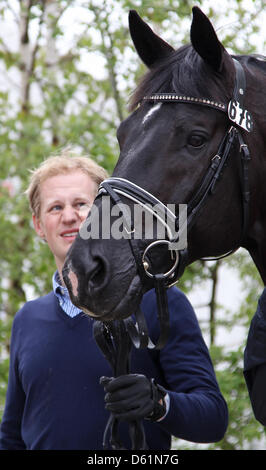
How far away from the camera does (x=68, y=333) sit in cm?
275

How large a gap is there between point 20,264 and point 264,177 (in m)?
4.66

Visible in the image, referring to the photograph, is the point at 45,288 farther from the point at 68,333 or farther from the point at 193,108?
the point at 193,108

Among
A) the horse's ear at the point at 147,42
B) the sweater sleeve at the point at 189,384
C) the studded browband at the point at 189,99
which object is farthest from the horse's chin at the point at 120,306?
the horse's ear at the point at 147,42

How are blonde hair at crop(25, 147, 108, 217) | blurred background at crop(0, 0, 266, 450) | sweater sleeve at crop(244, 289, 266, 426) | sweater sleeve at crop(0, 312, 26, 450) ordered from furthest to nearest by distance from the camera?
blurred background at crop(0, 0, 266, 450) < blonde hair at crop(25, 147, 108, 217) < sweater sleeve at crop(0, 312, 26, 450) < sweater sleeve at crop(244, 289, 266, 426)

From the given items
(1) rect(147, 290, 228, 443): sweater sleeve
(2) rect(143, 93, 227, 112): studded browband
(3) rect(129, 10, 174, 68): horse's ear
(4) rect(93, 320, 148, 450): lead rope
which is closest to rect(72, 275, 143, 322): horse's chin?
(4) rect(93, 320, 148, 450): lead rope

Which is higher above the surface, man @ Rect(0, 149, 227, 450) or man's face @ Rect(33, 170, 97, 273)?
man's face @ Rect(33, 170, 97, 273)

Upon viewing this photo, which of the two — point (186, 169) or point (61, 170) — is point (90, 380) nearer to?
point (186, 169)

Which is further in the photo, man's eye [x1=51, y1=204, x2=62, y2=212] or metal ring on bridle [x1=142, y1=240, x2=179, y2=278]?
man's eye [x1=51, y1=204, x2=62, y2=212]

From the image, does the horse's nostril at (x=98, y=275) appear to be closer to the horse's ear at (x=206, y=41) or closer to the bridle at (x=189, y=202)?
the bridle at (x=189, y=202)

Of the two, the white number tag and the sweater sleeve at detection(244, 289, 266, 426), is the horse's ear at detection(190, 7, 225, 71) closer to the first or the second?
the white number tag

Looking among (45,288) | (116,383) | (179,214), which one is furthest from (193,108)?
(45,288)

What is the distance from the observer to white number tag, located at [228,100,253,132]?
91.1 inches

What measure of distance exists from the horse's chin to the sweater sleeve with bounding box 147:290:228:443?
1.44 feet

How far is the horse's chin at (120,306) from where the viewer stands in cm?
210
